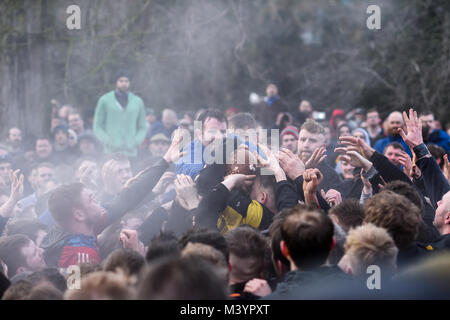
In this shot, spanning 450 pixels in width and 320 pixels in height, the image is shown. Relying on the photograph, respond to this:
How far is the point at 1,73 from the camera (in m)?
7.86

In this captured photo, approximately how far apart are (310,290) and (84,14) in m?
7.01

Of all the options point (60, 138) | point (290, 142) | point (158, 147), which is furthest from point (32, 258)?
point (60, 138)

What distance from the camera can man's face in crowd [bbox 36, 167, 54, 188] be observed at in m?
5.62

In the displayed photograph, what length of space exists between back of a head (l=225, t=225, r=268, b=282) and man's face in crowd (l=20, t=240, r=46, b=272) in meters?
1.32

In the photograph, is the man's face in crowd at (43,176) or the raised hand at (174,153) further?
the man's face in crowd at (43,176)

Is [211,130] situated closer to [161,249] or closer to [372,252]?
[161,249]

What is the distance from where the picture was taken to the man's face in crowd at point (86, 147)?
23.9 feet

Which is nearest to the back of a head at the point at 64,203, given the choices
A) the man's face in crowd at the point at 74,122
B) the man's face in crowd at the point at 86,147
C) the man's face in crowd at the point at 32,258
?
the man's face in crowd at the point at 32,258

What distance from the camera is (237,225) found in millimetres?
3338

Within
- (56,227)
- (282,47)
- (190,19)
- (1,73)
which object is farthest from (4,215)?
(282,47)

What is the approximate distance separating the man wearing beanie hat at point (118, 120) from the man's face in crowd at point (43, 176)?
122 cm

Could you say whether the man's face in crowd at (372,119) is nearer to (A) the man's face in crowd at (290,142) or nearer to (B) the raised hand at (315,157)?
(A) the man's face in crowd at (290,142)

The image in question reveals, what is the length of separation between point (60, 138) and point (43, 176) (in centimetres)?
194

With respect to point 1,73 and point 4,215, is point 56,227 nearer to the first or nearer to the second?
point 4,215
